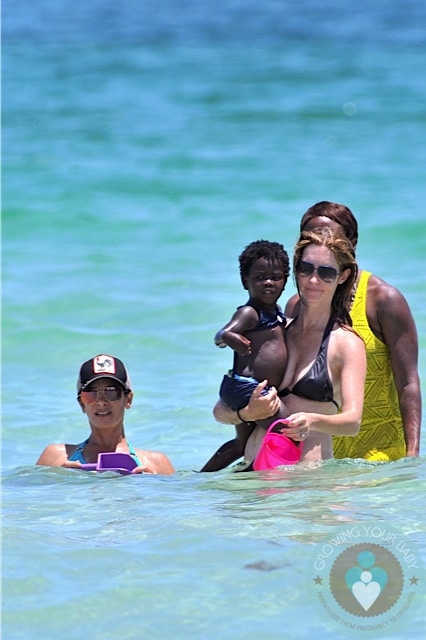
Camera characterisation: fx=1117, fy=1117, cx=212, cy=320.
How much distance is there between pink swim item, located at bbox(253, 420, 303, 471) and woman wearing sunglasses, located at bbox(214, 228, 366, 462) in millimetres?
61

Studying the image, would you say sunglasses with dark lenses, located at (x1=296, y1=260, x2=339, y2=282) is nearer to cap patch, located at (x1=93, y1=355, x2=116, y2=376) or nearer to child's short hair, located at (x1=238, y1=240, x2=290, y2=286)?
child's short hair, located at (x1=238, y1=240, x2=290, y2=286)

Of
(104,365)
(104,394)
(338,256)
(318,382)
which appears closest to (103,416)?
(104,394)

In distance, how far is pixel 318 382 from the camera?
15.3 ft

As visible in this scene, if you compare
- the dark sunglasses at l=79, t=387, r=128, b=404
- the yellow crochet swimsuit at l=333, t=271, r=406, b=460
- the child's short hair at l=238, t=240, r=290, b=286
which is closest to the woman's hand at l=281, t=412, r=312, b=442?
the child's short hair at l=238, t=240, r=290, b=286

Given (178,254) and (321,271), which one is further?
(178,254)

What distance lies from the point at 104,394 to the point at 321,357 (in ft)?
3.71

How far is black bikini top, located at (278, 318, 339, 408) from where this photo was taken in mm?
4656

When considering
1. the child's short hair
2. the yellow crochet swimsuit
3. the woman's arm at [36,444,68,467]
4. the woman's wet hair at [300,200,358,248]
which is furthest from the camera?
the woman's arm at [36,444,68,467]

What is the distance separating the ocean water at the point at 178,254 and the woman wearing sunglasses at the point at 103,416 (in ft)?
0.46

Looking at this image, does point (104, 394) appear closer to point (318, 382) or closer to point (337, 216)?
point (318, 382)

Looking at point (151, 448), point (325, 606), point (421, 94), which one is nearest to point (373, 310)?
point (325, 606)

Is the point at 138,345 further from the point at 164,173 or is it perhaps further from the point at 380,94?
the point at 380,94

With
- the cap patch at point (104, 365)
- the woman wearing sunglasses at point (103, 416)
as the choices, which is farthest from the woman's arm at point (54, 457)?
the cap patch at point (104, 365)

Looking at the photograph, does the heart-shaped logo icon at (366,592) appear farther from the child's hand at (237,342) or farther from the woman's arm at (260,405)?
the child's hand at (237,342)
